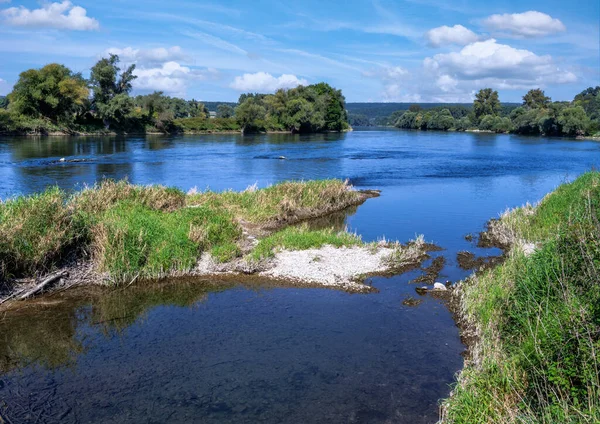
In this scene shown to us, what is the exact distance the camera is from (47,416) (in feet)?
33.1

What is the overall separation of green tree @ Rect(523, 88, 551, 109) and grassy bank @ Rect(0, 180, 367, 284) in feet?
543

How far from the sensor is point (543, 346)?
8.77 metres

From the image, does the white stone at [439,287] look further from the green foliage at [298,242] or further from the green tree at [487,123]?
the green tree at [487,123]

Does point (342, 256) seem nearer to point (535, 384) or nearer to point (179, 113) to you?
point (535, 384)

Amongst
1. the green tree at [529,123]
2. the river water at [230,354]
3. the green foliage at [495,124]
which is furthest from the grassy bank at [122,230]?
the green foliage at [495,124]

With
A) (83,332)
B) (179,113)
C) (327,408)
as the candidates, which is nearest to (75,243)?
(83,332)

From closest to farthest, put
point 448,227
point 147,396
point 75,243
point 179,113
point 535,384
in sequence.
Result: point 535,384 → point 147,396 → point 75,243 → point 448,227 → point 179,113

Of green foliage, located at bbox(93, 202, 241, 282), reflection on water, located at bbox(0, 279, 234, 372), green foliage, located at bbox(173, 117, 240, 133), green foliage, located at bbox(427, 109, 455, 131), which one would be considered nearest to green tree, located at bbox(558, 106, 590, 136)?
green foliage, located at bbox(427, 109, 455, 131)

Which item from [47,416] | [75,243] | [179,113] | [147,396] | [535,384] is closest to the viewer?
[535,384]

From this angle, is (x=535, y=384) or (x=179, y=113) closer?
(x=535, y=384)

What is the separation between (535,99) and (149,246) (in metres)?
176

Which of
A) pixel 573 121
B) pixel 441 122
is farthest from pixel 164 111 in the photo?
pixel 441 122

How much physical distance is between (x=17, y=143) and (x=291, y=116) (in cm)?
7059

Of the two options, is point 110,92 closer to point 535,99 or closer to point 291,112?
point 291,112
